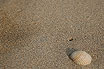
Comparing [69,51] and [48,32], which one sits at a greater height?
[48,32]

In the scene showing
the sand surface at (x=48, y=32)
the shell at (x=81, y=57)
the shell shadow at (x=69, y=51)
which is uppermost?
the sand surface at (x=48, y=32)

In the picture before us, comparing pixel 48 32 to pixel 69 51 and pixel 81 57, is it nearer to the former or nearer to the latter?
pixel 69 51

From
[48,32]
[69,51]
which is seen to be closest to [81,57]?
[69,51]

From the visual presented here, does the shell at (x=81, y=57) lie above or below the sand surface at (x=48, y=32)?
below

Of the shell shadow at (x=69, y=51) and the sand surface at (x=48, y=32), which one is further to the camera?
the shell shadow at (x=69, y=51)

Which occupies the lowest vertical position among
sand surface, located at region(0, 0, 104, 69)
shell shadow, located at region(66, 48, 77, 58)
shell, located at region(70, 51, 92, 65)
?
shell, located at region(70, 51, 92, 65)
